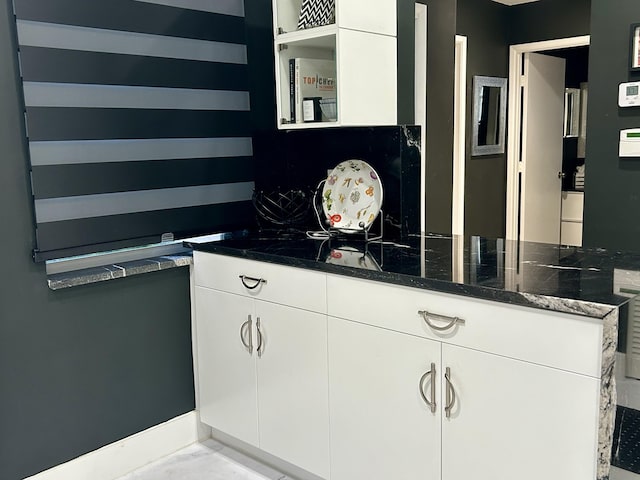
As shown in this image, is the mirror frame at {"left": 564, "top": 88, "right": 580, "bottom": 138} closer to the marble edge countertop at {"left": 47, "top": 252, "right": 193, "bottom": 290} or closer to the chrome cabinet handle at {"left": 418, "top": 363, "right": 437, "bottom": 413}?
the marble edge countertop at {"left": 47, "top": 252, "right": 193, "bottom": 290}

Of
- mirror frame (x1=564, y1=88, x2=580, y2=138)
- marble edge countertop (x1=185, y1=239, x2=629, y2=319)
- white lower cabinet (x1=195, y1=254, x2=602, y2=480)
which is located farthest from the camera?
mirror frame (x1=564, y1=88, x2=580, y2=138)

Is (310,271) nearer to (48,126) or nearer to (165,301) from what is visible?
(165,301)

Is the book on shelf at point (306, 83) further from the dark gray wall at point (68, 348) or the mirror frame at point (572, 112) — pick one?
the mirror frame at point (572, 112)

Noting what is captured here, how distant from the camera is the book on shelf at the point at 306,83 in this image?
262cm

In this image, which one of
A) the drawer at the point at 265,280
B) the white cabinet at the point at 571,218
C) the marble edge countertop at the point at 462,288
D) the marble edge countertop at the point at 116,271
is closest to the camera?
the marble edge countertop at the point at 462,288

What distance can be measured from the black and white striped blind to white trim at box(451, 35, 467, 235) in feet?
8.42

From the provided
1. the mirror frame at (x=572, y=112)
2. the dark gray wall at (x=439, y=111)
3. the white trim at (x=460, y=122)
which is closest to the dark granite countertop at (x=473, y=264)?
the dark gray wall at (x=439, y=111)

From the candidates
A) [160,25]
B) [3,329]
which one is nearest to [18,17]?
[160,25]

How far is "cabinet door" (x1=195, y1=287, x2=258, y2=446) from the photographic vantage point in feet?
8.34

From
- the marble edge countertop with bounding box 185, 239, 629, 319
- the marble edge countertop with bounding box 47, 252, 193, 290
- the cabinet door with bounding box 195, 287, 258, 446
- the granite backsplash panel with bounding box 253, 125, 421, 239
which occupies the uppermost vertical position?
the granite backsplash panel with bounding box 253, 125, 421, 239

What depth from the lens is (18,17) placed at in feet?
7.14

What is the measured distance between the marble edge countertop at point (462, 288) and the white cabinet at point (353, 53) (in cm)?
60

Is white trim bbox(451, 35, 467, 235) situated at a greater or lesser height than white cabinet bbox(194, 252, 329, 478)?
greater

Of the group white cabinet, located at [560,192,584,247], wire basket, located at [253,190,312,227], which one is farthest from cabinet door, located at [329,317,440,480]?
white cabinet, located at [560,192,584,247]
